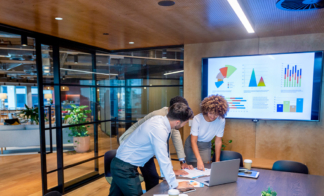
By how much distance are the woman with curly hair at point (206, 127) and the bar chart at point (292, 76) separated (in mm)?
1829

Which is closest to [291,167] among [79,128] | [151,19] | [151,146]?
[151,146]

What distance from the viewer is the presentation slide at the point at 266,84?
12.5 feet

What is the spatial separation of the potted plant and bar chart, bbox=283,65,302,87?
12.3 ft

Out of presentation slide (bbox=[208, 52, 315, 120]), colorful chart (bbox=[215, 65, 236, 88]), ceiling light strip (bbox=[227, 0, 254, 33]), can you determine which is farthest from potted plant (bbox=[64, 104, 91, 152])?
ceiling light strip (bbox=[227, 0, 254, 33])

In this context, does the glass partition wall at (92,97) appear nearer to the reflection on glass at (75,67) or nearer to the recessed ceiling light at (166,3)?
the reflection on glass at (75,67)

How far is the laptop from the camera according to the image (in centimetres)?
192

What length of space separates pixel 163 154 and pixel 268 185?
978 millimetres

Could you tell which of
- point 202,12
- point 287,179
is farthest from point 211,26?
point 287,179

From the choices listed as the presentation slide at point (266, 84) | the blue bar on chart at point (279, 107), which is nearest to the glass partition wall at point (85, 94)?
the presentation slide at point (266, 84)

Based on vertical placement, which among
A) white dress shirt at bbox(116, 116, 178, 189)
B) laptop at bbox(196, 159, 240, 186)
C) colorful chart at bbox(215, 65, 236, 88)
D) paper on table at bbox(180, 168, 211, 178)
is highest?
colorful chart at bbox(215, 65, 236, 88)

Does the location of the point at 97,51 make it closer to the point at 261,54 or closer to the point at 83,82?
the point at 83,82

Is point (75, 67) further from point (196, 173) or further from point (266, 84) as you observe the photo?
point (266, 84)

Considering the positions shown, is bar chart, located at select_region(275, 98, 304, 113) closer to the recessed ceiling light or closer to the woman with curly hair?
the woman with curly hair

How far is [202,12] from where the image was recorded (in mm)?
2750
